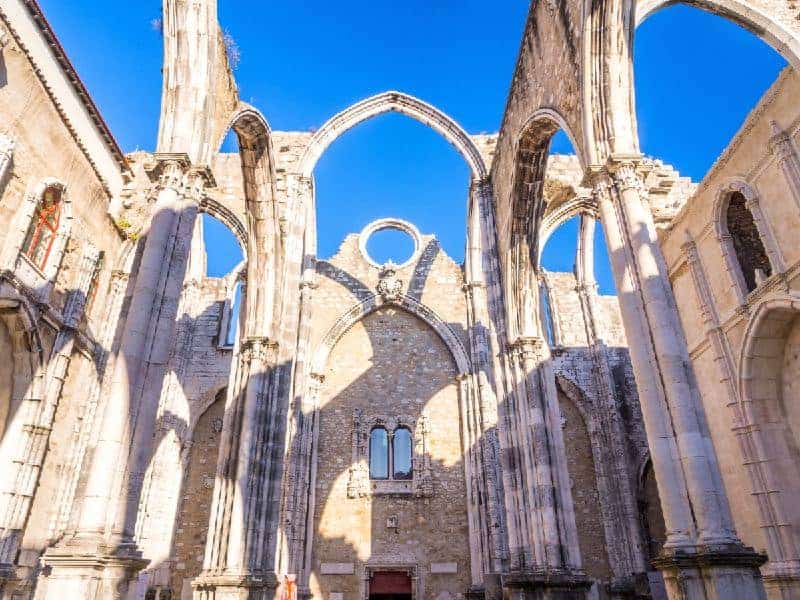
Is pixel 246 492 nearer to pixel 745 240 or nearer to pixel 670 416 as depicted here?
pixel 670 416

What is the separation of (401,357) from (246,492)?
24.5 ft

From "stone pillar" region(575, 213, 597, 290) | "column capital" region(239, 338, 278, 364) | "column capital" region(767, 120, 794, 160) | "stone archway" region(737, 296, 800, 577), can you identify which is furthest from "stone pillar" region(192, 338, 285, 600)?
"stone pillar" region(575, 213, 597, 290)

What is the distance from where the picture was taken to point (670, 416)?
17.6 feet

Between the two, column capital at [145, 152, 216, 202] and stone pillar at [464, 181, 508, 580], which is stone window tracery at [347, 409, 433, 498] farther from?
column capital at [145, 152, 216, 202]

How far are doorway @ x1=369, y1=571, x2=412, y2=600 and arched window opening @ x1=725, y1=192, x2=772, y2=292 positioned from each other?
34.0ft

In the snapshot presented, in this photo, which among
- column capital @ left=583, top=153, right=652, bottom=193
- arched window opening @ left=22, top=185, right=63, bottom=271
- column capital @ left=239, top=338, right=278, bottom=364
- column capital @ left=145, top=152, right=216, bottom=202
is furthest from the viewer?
column capital @ left=239, top=338, right=278, bottom=364

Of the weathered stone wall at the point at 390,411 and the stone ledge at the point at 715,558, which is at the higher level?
the weathered stone wall at the point at 390,411

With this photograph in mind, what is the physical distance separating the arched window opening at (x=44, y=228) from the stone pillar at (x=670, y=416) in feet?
34.3

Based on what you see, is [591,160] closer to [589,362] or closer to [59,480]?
[589,362]

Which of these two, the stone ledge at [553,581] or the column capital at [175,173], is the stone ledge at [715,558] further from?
the column capital at [175,173]

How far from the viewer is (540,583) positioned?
27.7ft

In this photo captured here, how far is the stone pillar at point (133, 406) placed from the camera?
5008 millimetres

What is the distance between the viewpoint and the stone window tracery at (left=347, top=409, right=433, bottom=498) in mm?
14570

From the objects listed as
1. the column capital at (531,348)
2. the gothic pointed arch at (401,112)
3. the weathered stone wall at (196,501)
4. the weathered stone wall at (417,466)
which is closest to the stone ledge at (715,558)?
the column capital at (531,348)
